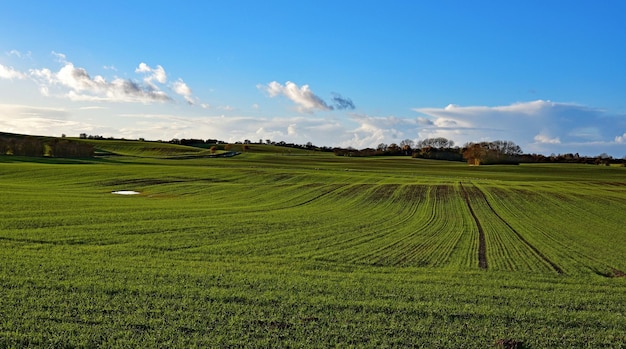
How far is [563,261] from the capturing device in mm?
20250

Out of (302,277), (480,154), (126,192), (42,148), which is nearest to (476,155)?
(480,154)

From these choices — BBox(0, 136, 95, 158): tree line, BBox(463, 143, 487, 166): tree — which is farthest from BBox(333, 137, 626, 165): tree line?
BBox(0, 136, 95, 158): tree line

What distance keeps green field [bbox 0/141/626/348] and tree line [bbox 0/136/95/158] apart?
266 ft

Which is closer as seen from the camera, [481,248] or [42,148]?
[481,248]

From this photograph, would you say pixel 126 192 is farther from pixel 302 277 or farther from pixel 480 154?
pixel 480 154

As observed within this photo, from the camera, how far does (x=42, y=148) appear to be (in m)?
108

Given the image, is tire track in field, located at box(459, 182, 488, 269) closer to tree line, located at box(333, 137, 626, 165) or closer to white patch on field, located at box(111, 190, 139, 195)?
white patch on field, located at box(111, 190, 139, 195)

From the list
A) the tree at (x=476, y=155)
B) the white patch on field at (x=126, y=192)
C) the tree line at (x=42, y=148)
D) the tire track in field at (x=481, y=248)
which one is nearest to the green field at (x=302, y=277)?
the tire track in field at (x=481, y=248)

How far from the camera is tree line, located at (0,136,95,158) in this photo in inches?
4176

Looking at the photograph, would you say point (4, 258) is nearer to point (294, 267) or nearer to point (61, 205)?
point (294, 267)

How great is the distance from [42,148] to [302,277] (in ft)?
361

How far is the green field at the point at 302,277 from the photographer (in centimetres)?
1042

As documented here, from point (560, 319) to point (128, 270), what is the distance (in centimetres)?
1194

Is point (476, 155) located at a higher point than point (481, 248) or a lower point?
higher
